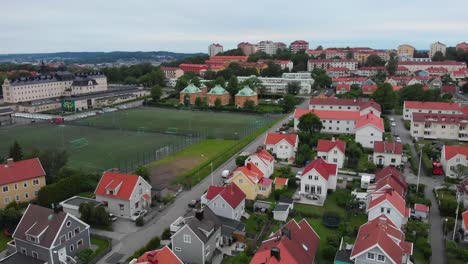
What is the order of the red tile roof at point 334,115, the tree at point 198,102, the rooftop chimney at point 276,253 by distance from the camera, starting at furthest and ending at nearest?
the tree at point 198,102, the red tile roof at point 334,115, the rooftop chimney at point 276,253

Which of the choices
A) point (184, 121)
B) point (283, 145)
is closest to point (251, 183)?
point (283, 145)

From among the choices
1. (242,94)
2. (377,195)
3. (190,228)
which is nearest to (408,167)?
Result: (377,195)

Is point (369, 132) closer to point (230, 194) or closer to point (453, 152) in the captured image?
point (453, 152)

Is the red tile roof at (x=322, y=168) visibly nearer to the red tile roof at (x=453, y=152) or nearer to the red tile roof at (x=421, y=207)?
the red tile roof at (x=421, y=207)

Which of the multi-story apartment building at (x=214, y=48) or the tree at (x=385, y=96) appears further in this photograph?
the multi-story apartment building at (x=214, y=48)

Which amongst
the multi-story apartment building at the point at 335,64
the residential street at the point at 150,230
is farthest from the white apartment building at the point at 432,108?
the multi-story apartment building at the point at 335,64

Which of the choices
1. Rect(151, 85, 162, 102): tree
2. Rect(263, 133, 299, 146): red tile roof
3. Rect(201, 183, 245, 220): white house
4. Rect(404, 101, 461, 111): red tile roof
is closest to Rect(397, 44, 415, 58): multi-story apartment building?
Rect(404, 101, 461, 111): red tile roof
